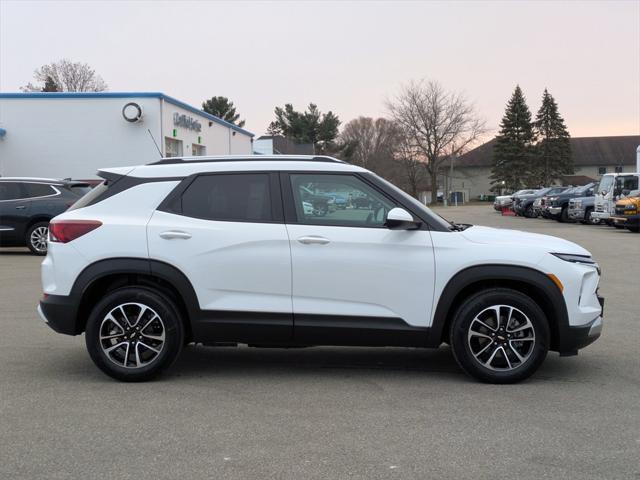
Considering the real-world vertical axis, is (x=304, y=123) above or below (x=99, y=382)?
above

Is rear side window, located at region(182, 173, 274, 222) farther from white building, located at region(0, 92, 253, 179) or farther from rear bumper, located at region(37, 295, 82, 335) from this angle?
white building, located at region(0, 92, 253, 179)

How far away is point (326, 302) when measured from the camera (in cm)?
543

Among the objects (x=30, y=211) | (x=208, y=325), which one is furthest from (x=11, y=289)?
(x=208, y=325)

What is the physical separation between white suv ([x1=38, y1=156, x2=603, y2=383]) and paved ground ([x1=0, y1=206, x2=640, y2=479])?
0.37 m

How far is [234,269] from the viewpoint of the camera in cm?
545

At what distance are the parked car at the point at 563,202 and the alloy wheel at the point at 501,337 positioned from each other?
94.1 ft

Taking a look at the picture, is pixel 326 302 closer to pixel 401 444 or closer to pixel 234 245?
pixel 234 245

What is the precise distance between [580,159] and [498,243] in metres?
98.2

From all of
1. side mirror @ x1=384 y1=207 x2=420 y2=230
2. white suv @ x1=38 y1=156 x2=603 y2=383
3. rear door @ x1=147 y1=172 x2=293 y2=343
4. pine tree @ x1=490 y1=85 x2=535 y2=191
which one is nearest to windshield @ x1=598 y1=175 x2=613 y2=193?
white suv @ x1=38 y1=156 x2=603 y2=383

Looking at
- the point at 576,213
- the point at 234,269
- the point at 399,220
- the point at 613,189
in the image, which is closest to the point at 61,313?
the point at 234,269

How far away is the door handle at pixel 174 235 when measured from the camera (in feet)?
18.0

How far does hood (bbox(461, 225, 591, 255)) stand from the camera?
547 cm

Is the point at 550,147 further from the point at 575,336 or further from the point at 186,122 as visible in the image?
the point at 575,336

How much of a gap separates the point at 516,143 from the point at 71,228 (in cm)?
7730
